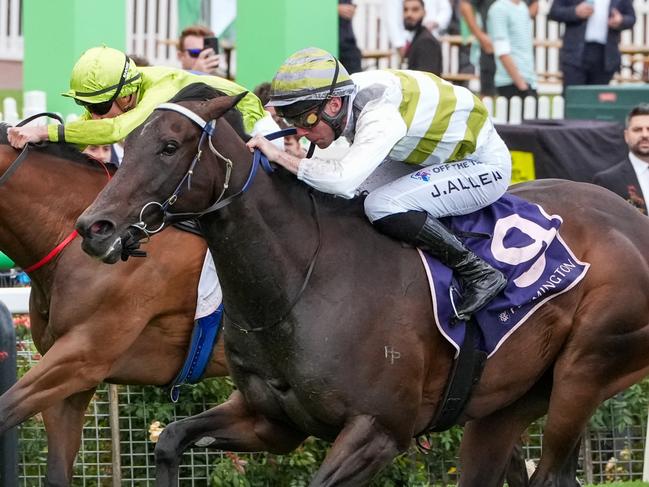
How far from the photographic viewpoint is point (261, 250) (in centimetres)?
475

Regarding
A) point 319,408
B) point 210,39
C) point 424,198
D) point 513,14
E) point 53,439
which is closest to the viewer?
point 319,408

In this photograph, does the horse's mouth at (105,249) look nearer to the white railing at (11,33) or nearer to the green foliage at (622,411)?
the green foliage at (622,411)

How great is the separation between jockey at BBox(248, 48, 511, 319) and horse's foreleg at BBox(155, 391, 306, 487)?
82 centimetres

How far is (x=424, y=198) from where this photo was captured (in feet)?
16.8

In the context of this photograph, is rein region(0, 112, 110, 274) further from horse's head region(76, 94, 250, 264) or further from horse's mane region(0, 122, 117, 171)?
horse's head region(76, 94, 250, 264)

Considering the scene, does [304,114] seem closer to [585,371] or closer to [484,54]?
[585,371]

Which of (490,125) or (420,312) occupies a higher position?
(490,125)

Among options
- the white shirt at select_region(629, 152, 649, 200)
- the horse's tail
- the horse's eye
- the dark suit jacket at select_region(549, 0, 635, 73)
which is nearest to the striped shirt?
the horse's eye

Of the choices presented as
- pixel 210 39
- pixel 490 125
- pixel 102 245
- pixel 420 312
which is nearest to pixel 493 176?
pixel 490 125

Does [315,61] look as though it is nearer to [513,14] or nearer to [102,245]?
[102,245]

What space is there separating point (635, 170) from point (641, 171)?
0.04 m

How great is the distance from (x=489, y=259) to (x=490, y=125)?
58 centimetres

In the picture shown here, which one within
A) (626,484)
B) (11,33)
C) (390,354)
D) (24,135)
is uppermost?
(24,135)

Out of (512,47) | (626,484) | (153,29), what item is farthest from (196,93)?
(153,29)
